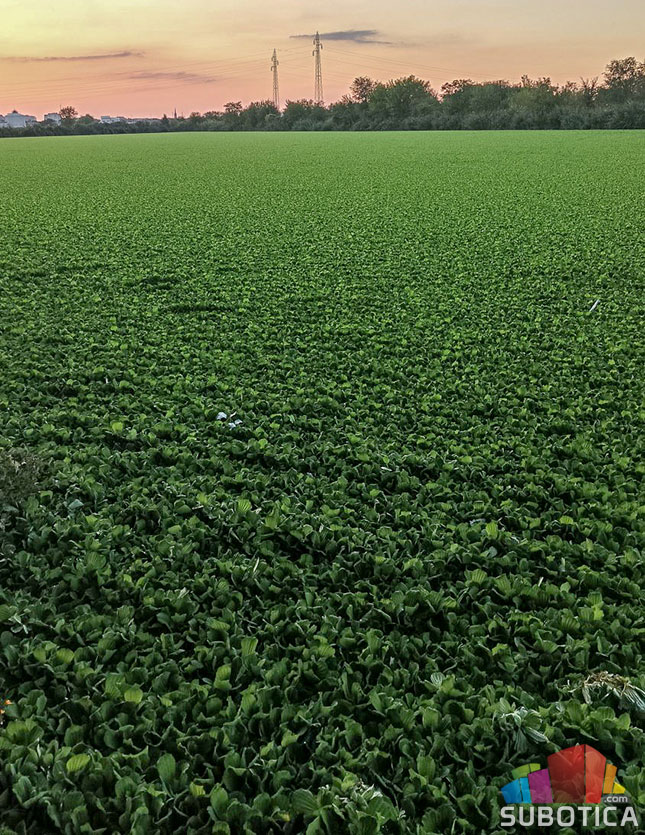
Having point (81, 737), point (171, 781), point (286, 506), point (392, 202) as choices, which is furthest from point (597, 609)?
point (392, 202)

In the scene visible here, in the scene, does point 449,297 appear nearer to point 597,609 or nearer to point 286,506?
point 286,506

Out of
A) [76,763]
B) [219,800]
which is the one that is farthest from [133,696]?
[219,800]

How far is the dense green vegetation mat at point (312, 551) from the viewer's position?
119cm

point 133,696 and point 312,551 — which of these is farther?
Answer: point 312,551

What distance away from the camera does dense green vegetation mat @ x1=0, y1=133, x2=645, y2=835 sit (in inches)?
47.0

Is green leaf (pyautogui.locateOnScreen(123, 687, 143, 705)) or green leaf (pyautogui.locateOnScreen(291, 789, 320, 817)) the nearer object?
green leaf (pyautogui.locateOnScreen(291, 789, 320, 817))

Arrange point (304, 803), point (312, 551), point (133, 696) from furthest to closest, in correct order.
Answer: point (312, 551), point (133, 696), point (304, 803)

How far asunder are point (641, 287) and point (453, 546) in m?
3.46

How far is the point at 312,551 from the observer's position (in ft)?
5.88

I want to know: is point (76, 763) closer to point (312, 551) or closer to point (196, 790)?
point (196, 790)

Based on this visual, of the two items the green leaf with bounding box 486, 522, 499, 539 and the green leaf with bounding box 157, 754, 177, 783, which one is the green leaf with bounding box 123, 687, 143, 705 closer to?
the green leaf with bounding box 157, 754, 177, 783

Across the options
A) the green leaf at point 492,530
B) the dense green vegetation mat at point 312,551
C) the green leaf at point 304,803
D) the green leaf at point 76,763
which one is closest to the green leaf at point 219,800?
the dense green vegetation mat at point 312,551

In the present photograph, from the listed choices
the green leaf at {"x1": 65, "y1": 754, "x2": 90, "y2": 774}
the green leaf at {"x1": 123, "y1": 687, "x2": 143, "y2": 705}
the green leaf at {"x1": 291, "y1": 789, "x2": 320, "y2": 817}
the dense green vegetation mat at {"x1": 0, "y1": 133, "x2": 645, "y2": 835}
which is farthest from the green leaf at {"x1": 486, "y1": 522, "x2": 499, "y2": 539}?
the green leaf at {"x1": 65, "y1": 754, "x2": 90, "y2": 774}

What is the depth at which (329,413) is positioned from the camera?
8.51ft
